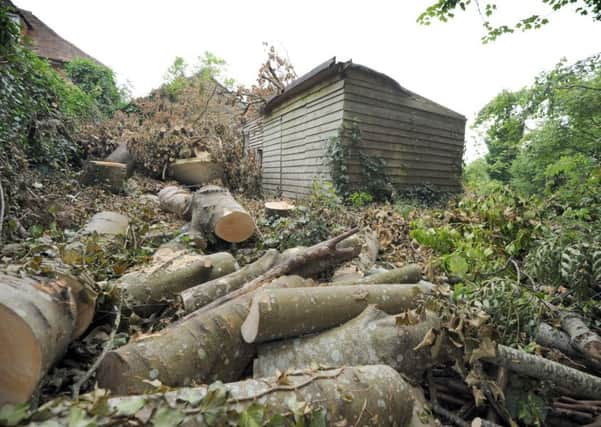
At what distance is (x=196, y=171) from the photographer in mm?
8125

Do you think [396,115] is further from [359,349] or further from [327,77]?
[359,349]

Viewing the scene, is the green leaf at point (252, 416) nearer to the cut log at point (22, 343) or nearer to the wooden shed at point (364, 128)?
the cut log at point (22, 343)

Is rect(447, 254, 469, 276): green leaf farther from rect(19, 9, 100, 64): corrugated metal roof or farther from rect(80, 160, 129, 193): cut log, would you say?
rect(19, 9, 100, 64): corrugated metal roof

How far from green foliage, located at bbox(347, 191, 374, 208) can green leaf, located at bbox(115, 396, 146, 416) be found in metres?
5.87

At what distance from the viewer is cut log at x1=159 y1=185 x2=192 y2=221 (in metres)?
4.70

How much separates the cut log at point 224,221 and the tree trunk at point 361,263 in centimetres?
139

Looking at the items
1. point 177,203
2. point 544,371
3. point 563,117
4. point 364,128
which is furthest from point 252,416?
point 563,117

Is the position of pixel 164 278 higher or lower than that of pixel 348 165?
lower

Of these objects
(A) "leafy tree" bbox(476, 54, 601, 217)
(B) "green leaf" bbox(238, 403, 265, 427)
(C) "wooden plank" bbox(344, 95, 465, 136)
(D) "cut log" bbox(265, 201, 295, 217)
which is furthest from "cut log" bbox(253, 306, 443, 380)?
(C) "wooden plank" bbox(344, 95, 465, 136)

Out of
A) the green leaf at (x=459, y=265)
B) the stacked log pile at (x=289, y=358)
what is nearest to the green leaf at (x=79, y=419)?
the stacked log pile at (x=289, y=358)

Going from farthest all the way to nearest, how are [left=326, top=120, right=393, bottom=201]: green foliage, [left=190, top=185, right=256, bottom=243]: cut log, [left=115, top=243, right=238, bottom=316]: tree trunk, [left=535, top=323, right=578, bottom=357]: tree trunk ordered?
[left=326, top=120, right=393, bottom=201]: green foliage
[left=190, top=185, right=256, bottom=243]: cut log
[left=115, top=243, right=238, bottom=316]: tree trunk
[left=535, top=323, right=578, bottom=357]: tree trunk

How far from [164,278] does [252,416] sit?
1.54 m

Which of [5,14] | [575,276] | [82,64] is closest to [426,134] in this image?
[575,276]

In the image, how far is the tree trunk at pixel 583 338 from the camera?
1.51 meters
